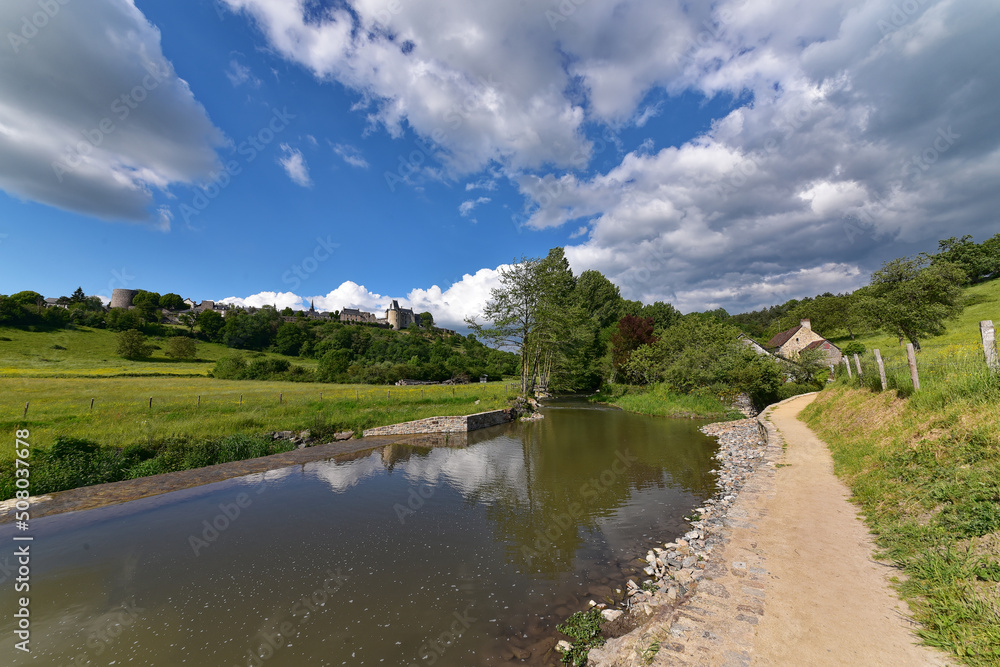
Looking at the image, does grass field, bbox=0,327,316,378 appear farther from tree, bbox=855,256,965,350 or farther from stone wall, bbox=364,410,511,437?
Answer: tree, bbox=855,256,965,350

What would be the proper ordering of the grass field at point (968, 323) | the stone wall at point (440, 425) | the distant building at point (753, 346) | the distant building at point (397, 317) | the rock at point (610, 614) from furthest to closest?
the distant building at point (397, 317), the distant building at point (753, 346), the grass field at point (968, 323), the stone wall at point (440, 425), the rock at point (610, 614)

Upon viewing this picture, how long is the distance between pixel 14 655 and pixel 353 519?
549cm

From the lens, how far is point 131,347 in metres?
58.2

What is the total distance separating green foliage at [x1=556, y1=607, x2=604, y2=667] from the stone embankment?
0.15 m

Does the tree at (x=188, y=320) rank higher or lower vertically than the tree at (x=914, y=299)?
higher

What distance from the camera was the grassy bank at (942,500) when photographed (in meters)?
3.70

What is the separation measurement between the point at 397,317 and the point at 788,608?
15441 centimetres

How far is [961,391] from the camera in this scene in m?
8.05

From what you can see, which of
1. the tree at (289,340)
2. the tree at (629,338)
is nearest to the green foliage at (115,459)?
the tree at (629,338)

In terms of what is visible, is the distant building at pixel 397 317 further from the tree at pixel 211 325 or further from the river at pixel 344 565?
the river at pixel 344 565

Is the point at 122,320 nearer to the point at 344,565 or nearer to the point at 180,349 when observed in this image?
the point at 180,349

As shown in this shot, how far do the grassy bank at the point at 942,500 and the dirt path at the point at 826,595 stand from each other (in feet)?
0.83

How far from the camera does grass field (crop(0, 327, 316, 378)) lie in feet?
138

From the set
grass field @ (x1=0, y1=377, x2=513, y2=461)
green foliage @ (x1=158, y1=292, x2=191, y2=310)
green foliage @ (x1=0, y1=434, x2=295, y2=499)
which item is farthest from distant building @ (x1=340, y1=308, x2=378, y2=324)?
green foliage @ (x1=0, y1=434, x2=295, y2=499)
